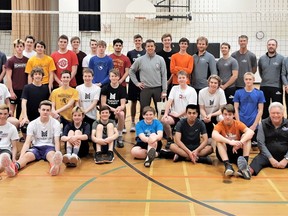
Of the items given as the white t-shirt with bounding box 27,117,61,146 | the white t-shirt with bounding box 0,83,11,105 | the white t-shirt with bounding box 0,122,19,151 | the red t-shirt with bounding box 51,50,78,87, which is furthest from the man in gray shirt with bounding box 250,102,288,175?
the white t-shirt with bounding box 0,83,11,105

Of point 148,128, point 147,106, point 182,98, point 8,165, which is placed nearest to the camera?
point 8,165

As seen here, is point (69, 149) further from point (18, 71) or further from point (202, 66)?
point (202, 66)

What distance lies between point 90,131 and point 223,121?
1.95 m

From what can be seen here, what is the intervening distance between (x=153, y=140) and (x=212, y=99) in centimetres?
119

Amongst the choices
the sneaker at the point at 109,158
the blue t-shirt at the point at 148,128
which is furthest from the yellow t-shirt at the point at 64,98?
the blue t-shirt at the point at 148,128

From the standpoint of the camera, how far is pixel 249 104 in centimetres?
586

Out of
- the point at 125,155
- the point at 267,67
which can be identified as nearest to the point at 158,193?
the point at 125,155

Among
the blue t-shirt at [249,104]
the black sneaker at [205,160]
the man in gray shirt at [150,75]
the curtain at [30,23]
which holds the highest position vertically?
the curtain at [30,23]

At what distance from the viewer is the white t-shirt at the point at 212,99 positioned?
588 centimetres

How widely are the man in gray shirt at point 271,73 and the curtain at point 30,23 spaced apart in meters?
10.0

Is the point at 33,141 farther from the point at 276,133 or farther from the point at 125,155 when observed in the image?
the point at 276,133

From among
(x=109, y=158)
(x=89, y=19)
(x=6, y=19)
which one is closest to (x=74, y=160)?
(x=109, y=158)

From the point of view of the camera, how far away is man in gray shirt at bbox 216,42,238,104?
6.38 m

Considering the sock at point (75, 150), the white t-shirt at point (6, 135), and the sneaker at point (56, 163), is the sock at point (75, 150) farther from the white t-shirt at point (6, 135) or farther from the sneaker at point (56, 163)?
the white t-shirt at point (6, 135)
